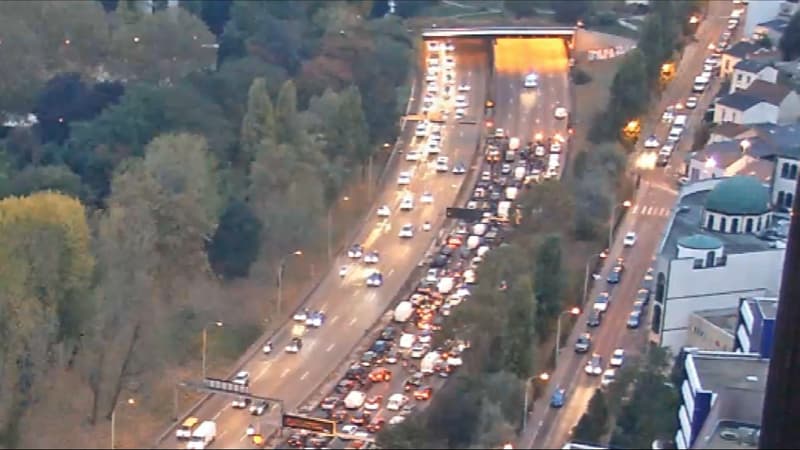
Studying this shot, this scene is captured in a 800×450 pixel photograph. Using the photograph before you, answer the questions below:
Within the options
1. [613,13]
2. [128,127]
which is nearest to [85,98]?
[128,127]

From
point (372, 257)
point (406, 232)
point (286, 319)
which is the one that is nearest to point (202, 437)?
point (286, 319)

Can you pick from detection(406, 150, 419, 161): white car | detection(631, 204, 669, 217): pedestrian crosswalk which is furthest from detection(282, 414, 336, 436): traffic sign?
detection(406, 150, 419, 161): white car

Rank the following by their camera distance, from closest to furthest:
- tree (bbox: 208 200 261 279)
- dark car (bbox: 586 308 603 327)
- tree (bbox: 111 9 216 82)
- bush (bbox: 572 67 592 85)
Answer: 1. dark car (bbox: 586 308 603 327)
2. tree (bbox: 208 200 261 279)
3. tree (bbox: 111 9 216 82)
4. bush (bbox: 572 67 592 85)

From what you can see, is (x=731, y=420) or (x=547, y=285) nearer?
(x=731, y=420)

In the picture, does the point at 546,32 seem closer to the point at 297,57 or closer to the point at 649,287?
the point at 297,57

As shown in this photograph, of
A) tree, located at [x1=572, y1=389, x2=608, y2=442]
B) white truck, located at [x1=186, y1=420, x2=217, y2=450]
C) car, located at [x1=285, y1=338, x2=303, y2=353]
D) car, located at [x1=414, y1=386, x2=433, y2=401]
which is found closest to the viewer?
tree, located at [x1=572, y1=389, x2=608, y2=442]

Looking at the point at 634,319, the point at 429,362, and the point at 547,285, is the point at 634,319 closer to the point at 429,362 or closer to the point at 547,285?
the point at 547,285

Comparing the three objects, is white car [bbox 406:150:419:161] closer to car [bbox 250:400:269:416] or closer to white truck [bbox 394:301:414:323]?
white truck [bbox 394:301:414:323]
